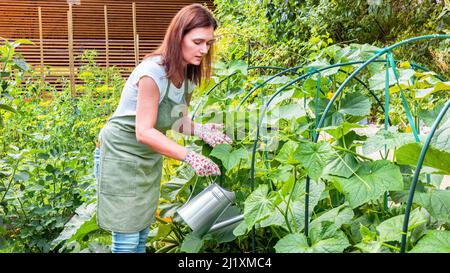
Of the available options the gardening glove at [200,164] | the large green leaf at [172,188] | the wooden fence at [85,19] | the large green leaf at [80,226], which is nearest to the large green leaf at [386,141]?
the gardening glove at [200,164]

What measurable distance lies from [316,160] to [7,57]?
45.4 inches

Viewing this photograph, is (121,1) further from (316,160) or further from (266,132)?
(316,160)

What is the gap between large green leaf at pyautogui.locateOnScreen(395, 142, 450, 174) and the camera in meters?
1.21

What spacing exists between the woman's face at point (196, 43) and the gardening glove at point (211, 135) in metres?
0.25

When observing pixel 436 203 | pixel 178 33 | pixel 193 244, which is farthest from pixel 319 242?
pixel 178 33

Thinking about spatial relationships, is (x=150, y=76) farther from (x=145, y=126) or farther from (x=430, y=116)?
(x=430, y=116)

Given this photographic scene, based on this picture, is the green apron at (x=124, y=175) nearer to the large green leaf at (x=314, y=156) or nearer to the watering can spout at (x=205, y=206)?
the watering can spout at (x=205, y=206)

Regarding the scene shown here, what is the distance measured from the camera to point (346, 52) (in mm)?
1902

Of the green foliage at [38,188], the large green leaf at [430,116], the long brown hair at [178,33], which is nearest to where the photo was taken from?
the large green leaf at [430,116]

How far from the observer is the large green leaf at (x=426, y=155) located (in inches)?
47.7

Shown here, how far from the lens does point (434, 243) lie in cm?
115

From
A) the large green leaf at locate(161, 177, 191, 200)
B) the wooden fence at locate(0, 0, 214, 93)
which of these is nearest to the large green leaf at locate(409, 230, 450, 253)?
the large green leaf at locate(161, 177, 191, 200)

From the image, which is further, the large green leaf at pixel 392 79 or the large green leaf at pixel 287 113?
the large green leaf at pixel 287 113

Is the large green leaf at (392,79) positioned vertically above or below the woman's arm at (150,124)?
above
